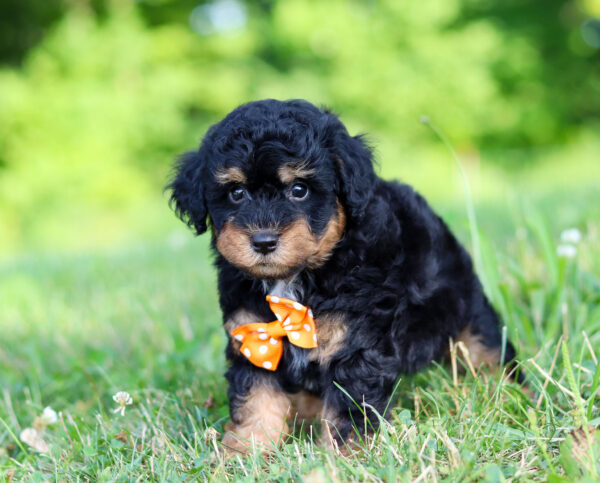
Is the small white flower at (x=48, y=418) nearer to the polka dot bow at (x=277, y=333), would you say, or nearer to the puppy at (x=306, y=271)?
the puppy at (x=306, y=271)

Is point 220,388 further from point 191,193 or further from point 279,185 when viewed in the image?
point 279,185

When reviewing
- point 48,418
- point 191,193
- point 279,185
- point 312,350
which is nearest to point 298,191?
point 279,185

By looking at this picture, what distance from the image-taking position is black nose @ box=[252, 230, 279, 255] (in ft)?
8.33

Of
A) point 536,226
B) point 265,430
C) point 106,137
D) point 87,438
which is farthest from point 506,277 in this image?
point 106,137

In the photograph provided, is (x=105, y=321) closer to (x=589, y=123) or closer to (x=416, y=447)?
(x=416, y=447)

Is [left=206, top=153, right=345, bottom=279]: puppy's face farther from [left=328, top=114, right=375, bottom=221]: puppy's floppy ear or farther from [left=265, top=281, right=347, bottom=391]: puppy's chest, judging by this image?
[left=265, top=281, right=347, bottom=391]: puppy's chest

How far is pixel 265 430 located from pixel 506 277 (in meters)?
2.30

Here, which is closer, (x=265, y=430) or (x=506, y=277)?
(x=265, y=430)

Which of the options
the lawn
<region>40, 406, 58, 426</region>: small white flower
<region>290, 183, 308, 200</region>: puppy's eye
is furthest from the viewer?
<region>40, 406, 58, 426</region>: small white flower

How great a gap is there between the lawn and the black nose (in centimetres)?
80

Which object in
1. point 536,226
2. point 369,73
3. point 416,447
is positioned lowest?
point 416,447

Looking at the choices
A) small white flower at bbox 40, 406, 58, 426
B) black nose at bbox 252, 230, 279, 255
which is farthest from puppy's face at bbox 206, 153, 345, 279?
small white flower at bbox 40, 406, 58, 426

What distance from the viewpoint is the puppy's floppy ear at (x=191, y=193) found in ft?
9.78

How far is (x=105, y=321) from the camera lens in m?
4.93
